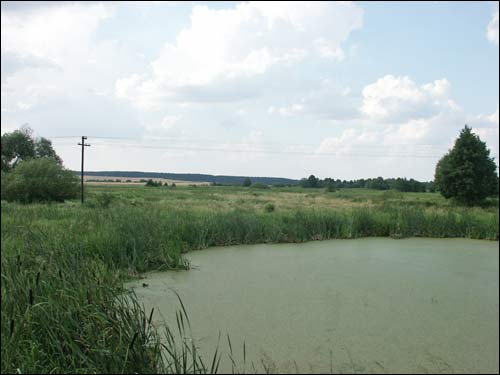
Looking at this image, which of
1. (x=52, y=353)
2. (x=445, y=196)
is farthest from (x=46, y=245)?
(x=445, y=196)

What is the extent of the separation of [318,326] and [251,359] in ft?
2.92

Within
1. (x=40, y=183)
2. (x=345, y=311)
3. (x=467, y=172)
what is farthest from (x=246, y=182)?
(x=345, y=311)

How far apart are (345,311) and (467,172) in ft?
60.9

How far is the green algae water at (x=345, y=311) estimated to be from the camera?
2838 mm

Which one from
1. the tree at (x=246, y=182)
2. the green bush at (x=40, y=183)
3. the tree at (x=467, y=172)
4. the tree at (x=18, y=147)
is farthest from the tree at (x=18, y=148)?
the tree at (x=246, y=182)

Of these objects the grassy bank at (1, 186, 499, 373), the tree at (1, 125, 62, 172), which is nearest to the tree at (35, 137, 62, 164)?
the tree at (1, 125, 62, 172)

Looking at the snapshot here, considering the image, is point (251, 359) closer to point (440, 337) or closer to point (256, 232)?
point (440, 337)

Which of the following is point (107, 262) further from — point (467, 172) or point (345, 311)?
point (467, 172)

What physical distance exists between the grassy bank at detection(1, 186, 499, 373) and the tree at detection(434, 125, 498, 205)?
589 cm

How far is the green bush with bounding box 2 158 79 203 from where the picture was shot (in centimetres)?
1934

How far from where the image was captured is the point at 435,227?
8.48 meters

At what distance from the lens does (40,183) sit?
2070 cm

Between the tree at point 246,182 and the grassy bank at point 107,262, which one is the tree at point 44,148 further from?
the tree at point 246,182

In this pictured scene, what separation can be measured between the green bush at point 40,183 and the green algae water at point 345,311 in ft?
55.4
